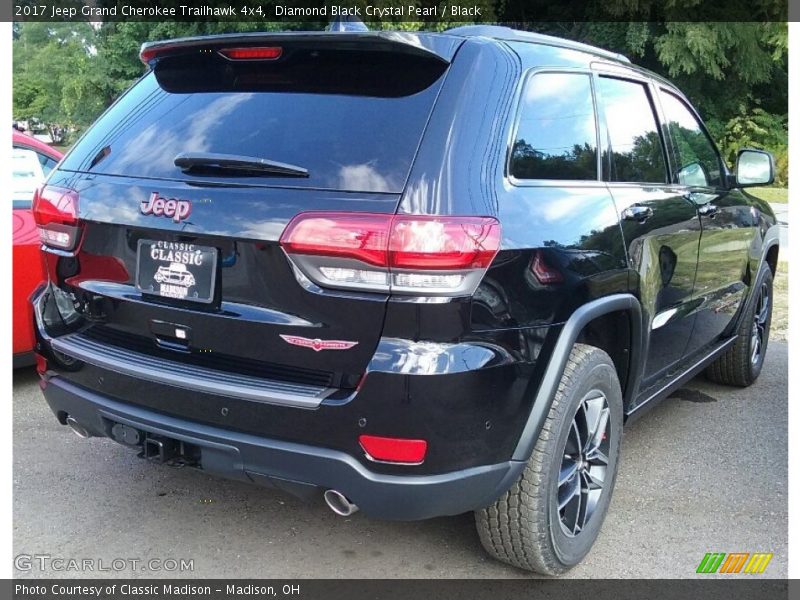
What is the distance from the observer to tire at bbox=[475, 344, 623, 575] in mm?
2633

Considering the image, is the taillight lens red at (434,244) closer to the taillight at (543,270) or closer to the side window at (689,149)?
the taillight at (543,270)

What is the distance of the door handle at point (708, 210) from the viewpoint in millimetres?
3926

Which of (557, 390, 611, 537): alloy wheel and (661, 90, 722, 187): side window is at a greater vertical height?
(661, 90, 722, 187): side window

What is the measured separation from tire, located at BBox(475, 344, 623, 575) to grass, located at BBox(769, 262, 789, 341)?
4697 mm

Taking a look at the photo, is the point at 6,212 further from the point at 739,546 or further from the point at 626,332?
the point at 739,546

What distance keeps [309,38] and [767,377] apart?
15.4ft

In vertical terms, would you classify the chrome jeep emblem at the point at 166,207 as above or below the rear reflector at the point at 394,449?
above

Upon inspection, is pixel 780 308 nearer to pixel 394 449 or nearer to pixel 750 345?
pixel 750 345

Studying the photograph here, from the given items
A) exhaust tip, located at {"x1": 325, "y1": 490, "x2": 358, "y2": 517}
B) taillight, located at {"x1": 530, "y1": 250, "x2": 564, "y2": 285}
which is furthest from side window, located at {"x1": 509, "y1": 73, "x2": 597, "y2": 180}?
exhaust tip, located at {"x1": 325, "y1": 490, "x2": 358, "y2": 517}

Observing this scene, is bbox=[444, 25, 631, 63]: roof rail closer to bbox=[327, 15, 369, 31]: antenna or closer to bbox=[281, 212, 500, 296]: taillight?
bbox=[327, 15, 369, 31]: antenna

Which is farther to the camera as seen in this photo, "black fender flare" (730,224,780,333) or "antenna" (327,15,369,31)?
"black fender flare" (730,224,780,333)

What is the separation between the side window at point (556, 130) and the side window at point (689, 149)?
0.96 metres

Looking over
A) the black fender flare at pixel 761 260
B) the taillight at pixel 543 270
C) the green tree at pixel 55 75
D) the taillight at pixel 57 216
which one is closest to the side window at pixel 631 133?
the taillight at pixel 543 270

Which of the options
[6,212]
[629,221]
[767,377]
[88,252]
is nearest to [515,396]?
[629,221]
